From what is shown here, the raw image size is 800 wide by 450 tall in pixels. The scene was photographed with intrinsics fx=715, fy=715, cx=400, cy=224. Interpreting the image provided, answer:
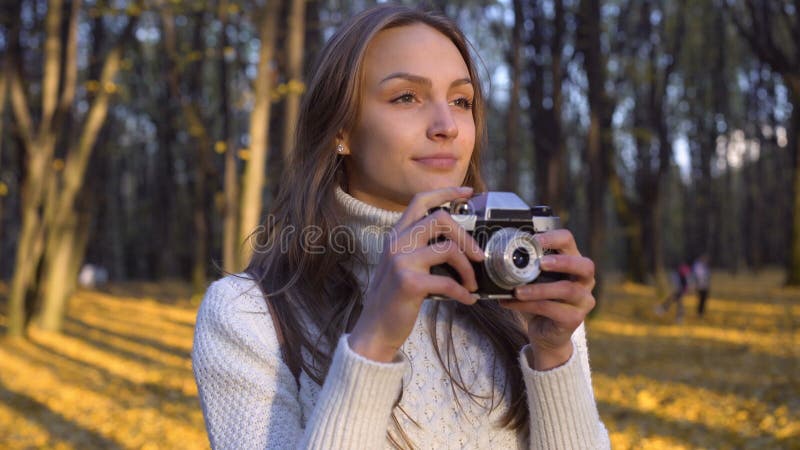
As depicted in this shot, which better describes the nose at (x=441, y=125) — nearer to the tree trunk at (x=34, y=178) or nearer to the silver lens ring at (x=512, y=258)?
the silver lens ring at (x=512, y=258)

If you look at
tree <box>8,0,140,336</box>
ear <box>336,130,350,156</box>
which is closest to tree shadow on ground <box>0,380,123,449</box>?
tree <box>8,0,140,336</box>

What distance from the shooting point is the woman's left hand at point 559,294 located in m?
1.53

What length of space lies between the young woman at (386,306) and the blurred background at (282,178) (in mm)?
347

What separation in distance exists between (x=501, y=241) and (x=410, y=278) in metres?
0.22

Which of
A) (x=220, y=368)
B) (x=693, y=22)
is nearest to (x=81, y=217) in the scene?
(x=220, y=368)

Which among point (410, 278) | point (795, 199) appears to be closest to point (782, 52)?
point (795, 199)

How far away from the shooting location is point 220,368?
1.63 metres

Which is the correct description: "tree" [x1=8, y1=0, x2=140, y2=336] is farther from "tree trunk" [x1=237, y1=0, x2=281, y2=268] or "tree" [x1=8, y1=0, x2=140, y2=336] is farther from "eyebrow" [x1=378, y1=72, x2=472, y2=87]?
"eyebrow" [x1=378, y1=72, x2=472, y2=87]

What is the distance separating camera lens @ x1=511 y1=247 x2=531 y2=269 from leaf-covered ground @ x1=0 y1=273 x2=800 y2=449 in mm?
5241

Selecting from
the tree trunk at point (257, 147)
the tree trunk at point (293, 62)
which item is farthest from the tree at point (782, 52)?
the tree trunk at point (257, 147)

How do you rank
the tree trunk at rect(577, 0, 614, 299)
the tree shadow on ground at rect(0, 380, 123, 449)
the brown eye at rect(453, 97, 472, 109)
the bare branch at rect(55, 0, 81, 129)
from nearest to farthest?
1. the brown eye at rect(453, 97, 472, 109)
2. the tree shadow on ground at rect(0, 380, 123, 449)
3. the bare branch at rect(55, 0, 81, 129)
4. the tree trunk at rect(577, 0, 614, 299)

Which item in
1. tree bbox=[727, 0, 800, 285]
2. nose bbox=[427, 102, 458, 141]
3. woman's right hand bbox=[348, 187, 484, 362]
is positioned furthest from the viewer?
tree bbox=[727, 0, 800, 285]

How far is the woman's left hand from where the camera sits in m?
1.53

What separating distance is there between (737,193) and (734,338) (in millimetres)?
→ 43932
